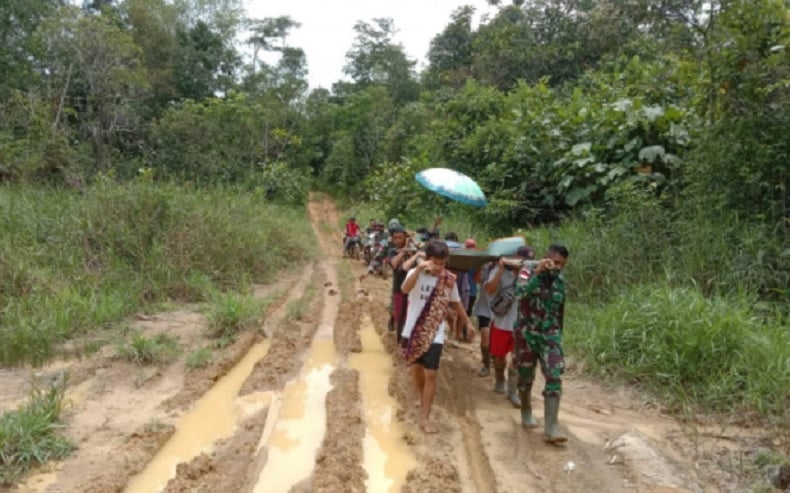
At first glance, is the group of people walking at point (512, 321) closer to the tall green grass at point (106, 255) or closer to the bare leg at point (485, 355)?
the bare leg at point (485, 355)

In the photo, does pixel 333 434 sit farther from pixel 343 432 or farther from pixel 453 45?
pixel 453 45

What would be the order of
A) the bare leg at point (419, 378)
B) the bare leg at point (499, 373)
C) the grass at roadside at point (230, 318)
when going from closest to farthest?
the bare leg at point (419, 378) < the bare leg at point (499, 373) < the grass at roadside at point (230, 318)

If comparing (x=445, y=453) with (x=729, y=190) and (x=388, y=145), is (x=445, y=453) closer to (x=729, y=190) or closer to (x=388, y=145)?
(x=729, y=190)

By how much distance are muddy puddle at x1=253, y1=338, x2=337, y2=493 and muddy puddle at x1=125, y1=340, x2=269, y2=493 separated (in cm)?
30

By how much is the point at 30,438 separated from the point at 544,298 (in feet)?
12.4

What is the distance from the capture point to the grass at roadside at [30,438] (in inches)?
141

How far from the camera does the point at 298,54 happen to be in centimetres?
3647

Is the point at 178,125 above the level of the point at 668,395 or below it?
above

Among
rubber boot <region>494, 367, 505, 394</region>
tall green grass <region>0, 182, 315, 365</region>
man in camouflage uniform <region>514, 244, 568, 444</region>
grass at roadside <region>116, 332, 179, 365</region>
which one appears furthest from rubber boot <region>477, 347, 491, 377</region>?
tall green grass <region>0, 182, 315, 365</region>

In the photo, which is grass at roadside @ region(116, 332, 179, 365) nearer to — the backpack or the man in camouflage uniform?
the backpack

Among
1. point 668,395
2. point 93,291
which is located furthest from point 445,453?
point 93,291

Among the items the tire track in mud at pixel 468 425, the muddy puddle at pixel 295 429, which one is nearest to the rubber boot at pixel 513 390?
the tire track in mud at pixel 468 425

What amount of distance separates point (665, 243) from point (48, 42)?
18.0 m

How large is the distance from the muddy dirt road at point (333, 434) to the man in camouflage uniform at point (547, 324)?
12.9 inches
